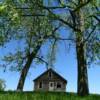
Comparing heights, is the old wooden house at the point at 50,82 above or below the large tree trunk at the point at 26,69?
above

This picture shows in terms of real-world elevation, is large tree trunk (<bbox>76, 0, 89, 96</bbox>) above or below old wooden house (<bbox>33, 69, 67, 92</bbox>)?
below

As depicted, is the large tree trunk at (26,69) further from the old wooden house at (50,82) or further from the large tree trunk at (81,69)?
the old wooden house at (50,82)

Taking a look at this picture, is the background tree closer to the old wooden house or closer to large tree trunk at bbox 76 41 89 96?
large tree trunk at bbox 76 41 89 96

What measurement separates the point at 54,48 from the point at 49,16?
1192 centimetres

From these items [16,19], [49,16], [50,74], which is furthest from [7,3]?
[50,74]

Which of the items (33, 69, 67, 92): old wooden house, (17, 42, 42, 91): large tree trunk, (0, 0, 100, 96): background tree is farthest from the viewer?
(33, 69, 67, 92): old wooden house

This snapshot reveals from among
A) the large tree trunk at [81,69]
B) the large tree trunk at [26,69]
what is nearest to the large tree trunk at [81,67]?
the large tree trunk at [81,69]

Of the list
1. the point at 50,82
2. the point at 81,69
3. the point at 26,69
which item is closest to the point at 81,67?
the point at 81,69

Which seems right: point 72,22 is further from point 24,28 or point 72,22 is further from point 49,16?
point 24,28

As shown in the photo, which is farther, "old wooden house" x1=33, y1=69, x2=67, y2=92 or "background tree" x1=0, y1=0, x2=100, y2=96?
"old wooden house" x1=33, y1=69, x2=67, y2=92

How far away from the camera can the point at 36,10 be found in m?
33.0

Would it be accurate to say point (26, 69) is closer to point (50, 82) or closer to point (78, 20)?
point (78, 20)

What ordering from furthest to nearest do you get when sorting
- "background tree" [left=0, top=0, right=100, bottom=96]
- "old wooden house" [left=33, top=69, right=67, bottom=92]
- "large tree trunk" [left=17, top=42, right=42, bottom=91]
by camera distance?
1. "old wooden house" [left=33, top=69, right=67, bottom=92]
2. "large tree trunk" [left=17, top=42, right=42, bottom=91]
3. "background tree" [left=0, top=0, right=100, bottom=96]

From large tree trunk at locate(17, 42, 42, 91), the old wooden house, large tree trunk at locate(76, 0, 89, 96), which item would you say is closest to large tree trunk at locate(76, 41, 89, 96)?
large tree trunk at locate(76, 0, 89, 96)
